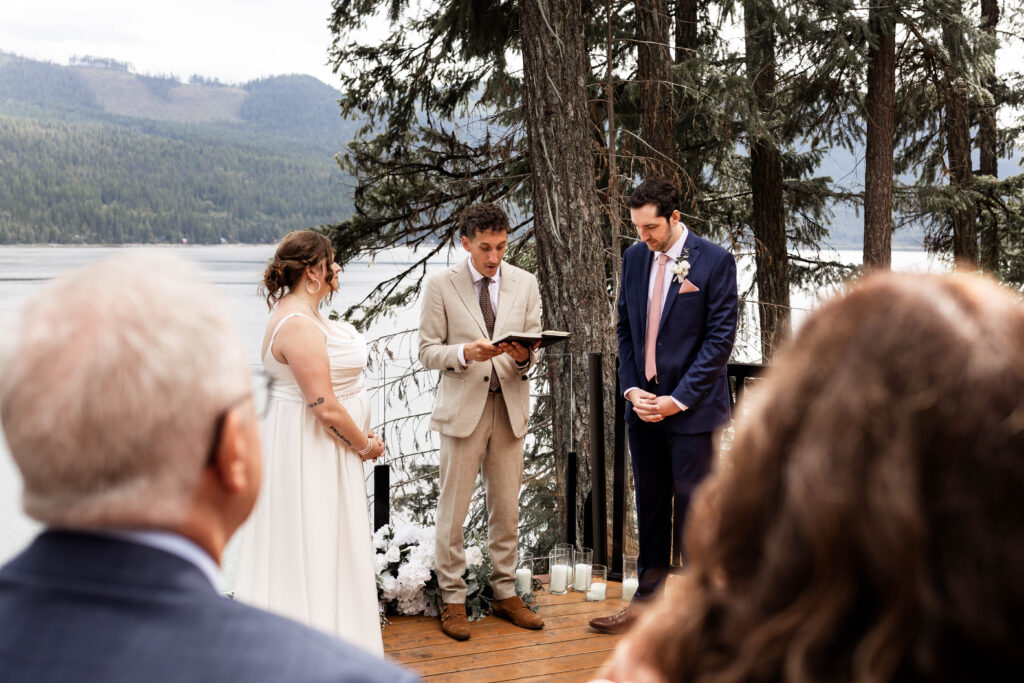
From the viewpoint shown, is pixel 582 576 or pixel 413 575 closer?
pixel 413 575

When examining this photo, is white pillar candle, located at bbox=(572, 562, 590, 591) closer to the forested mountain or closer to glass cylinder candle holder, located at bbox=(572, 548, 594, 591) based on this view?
glass cylinder candle holder, located at bbox=(572, 548, 594, 591)

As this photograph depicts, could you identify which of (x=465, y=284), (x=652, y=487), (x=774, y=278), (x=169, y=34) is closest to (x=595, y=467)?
(x=652, y=487)

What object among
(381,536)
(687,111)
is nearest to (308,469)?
(381,536)

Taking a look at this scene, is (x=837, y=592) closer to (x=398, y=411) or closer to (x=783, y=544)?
(x=783, y=544)

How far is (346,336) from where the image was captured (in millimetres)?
3115

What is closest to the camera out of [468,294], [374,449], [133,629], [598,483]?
[133,629]

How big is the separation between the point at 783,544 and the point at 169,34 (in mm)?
25155

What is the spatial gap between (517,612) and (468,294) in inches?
58.4

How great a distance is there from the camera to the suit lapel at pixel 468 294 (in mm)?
3621

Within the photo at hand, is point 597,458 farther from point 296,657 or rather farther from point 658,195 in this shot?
point 296,657

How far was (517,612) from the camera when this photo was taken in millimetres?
3771

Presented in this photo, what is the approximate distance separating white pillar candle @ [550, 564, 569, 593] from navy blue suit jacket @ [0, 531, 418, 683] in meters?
3.46

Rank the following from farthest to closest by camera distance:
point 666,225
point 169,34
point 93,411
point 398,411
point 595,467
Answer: point 169,34 < point 398,411 < point 595,467 < point 666,225 < point 93,411

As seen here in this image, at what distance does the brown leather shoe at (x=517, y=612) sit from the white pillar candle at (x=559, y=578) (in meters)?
0.29
